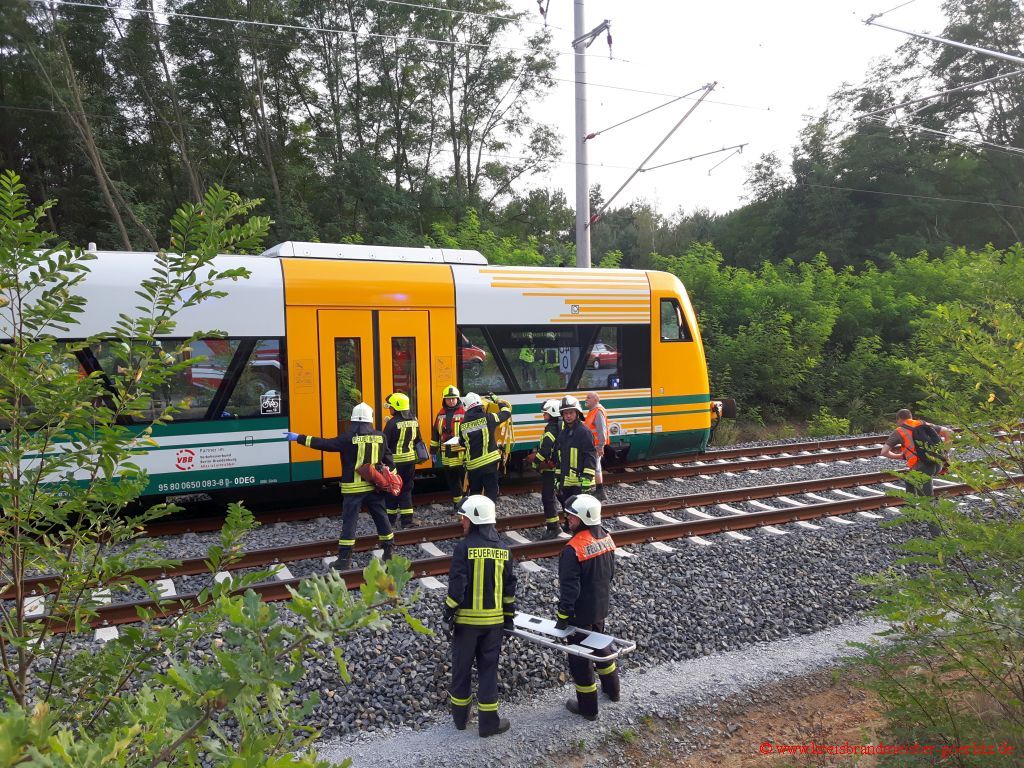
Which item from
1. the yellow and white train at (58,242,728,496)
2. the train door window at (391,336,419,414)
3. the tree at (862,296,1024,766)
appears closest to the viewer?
the tree at (862,296,1024,766)

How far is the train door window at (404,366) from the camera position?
10.0 meters

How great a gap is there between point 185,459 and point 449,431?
10.8ft

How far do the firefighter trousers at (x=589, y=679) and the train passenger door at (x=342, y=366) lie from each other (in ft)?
17.1

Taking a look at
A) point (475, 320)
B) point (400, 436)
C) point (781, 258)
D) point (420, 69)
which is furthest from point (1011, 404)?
point (781, 258)

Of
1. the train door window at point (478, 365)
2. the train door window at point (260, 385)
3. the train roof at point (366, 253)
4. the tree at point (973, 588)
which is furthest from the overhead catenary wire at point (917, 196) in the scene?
the tree at point (973, 588)

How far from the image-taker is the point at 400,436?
9.02m

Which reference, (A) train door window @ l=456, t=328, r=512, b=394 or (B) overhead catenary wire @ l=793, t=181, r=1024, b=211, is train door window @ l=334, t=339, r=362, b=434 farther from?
(B) overhead catenary wire @ l=793, t=181, r=1024, b=211

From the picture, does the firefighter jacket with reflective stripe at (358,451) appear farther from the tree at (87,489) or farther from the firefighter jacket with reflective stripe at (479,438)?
the tree at (87,489)

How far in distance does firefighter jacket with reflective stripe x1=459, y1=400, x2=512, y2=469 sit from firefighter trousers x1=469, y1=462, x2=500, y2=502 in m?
0.06

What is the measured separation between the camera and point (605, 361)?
38.4 ft

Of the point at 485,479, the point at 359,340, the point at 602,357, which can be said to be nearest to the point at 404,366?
the point at 359,340

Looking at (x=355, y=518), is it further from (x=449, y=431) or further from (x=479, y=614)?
(x=479, y=614)

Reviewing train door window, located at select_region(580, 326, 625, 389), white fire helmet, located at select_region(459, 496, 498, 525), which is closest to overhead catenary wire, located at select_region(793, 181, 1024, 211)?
train door window, located at select_region(580, 326, 625, 389)

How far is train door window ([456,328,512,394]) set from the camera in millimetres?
10539
